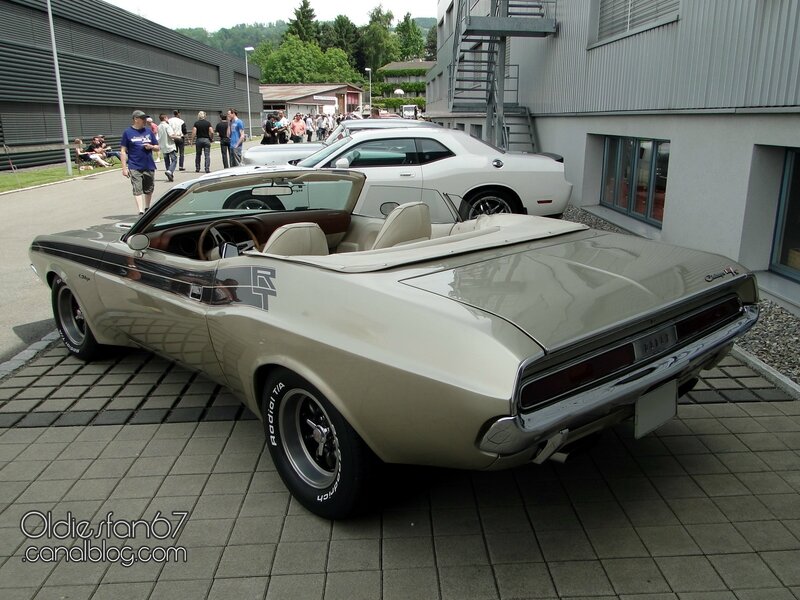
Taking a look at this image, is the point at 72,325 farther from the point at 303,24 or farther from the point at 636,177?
the point at 303,24

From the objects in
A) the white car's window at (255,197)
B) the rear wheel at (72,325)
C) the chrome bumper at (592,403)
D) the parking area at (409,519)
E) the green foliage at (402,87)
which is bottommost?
the parking area at (409,519)

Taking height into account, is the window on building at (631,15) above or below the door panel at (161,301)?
above

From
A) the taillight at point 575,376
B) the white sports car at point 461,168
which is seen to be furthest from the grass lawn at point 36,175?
the taillight at point 575,376

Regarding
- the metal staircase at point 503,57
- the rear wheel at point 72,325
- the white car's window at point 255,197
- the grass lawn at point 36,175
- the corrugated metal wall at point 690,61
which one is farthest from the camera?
the grass lawn at point 36,175

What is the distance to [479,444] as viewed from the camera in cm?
229

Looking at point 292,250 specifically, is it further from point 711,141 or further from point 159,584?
point 711,141

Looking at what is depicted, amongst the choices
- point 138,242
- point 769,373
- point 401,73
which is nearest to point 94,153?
point 138,242

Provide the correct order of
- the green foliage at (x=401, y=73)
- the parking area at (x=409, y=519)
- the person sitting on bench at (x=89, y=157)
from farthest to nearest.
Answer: the green foliage at (x=401, y=73)
the person sitting on bench at (x=89, y=157)
the parking area at (x=409, y=519)

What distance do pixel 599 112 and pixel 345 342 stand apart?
923cm

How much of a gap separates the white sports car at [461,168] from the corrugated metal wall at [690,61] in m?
1.60

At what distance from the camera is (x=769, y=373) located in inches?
177

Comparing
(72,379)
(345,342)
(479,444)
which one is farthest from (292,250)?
(72,379)

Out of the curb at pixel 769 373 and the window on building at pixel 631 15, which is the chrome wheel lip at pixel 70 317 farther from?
the window on building at pixel 631 15

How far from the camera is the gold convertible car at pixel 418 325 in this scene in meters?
2.34
